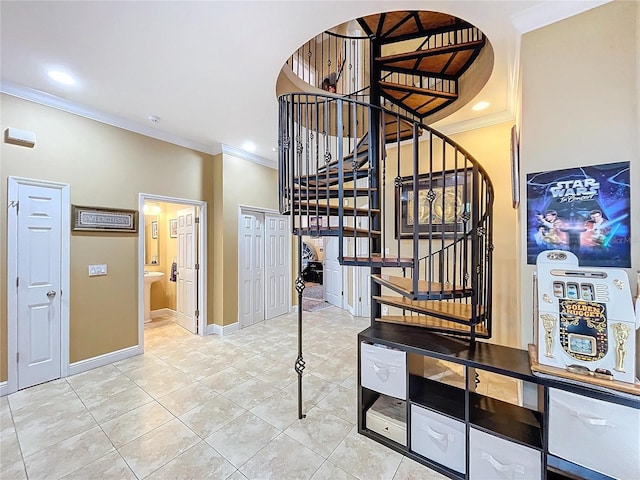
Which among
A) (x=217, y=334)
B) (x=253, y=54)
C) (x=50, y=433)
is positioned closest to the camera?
(x=50, y=433)

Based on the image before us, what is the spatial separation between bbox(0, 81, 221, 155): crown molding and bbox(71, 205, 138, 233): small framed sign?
3.34 feet

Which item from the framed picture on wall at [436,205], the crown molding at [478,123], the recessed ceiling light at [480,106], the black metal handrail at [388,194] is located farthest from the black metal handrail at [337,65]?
the framed picture on wall at [436,205]

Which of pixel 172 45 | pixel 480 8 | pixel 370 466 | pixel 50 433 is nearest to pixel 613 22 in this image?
pixel 480 8

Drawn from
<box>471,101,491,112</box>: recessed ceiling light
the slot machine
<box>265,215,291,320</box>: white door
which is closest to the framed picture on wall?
<box>471,101,491,112</box>: recessed ceiling light

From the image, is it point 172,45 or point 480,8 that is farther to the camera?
→ point 172,45

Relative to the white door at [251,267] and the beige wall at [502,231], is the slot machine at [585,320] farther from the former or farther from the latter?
the white door at [251,267]

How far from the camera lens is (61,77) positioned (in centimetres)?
244

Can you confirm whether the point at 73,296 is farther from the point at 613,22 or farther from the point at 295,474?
the point at 613,22

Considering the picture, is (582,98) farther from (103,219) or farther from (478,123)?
(103,219)

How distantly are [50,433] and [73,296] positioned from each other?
139 centimetres

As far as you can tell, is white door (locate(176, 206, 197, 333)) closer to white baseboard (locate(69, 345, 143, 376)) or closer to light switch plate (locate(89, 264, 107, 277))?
white baseboard (locate(69, 345, 143, 376))

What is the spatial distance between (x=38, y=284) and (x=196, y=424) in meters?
2.18

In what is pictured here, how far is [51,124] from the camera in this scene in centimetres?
279

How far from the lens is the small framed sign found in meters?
2.95
